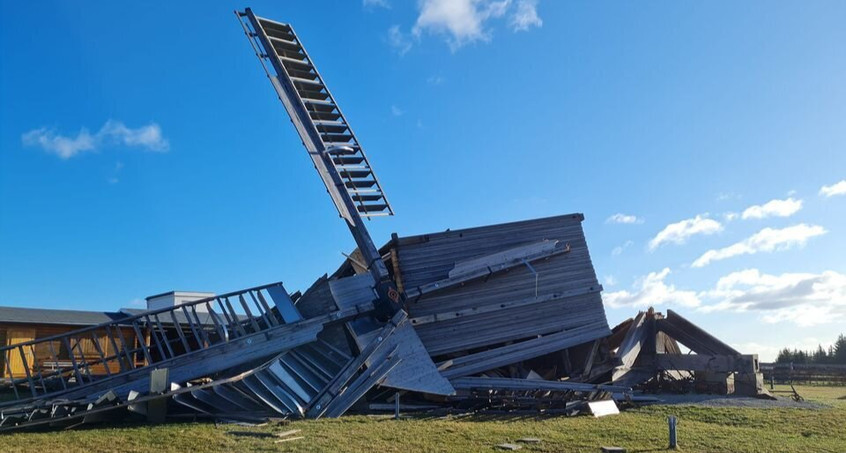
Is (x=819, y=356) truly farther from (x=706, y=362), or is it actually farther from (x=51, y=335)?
(x=51, y=335)

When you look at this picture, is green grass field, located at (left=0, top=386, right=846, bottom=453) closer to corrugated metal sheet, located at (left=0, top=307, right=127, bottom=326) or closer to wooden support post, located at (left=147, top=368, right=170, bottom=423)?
wooden support post, located at (left=147, top=368, right=170, bottom=423)

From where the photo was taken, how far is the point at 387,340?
17.3 meters

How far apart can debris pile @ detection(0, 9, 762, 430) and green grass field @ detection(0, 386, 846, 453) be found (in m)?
1.00

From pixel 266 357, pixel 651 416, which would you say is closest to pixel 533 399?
pixel 651 416

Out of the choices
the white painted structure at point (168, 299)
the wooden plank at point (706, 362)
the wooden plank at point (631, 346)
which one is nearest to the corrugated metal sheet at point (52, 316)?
the white painted structure at point (168, 299)

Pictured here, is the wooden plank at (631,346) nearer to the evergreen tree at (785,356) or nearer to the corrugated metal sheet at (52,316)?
the corrugated metal sheet at (52,316)

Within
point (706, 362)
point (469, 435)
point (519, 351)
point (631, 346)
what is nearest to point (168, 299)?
point (519, 351)

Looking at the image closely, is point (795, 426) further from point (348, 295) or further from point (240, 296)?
point (240, 296)

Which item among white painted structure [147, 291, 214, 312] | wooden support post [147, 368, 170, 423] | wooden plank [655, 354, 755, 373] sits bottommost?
wooden plank [655, 354, 755, 373]

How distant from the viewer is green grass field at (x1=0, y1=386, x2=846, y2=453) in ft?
36.7

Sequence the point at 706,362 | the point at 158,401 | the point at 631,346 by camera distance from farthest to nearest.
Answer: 1. the point at 631,346
2. the point at 706,362
3. the point at 158,401

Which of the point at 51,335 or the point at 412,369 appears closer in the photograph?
the point at 412,369

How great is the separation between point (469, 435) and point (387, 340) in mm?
5190

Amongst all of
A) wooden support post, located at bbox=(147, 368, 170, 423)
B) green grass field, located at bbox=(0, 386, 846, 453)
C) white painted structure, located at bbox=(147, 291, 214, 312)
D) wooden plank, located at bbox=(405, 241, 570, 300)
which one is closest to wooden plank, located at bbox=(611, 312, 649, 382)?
wooden plank, located at bbox=(405, 241, 570, 300)
